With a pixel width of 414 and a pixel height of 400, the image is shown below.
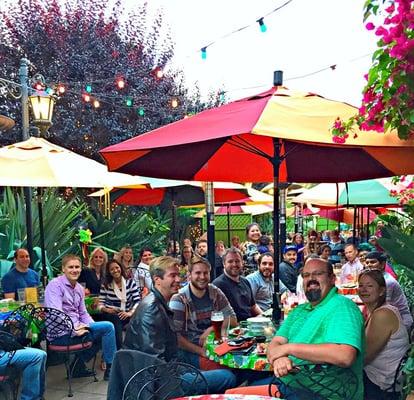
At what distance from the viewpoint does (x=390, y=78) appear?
95.5 inches

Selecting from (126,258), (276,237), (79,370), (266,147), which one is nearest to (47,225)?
(126,258)

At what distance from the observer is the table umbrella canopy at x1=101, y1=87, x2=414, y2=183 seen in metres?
2.91

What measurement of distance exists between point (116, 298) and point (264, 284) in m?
1.80

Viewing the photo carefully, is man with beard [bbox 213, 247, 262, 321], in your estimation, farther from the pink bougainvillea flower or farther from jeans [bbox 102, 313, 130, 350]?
the pink bougainvillea flower

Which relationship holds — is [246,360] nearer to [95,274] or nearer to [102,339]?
[102,339]

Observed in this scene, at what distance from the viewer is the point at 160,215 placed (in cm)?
1644

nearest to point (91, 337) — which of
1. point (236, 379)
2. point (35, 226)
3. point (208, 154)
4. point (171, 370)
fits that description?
point (236, 379)

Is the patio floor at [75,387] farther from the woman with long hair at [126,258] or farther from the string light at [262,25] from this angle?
the string light at [262,25]

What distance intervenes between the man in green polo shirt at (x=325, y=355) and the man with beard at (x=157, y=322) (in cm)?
66

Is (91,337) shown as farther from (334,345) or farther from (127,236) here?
(127,236)

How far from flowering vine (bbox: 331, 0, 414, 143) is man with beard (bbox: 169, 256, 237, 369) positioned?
1954mm

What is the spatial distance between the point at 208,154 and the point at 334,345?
279 centimetres

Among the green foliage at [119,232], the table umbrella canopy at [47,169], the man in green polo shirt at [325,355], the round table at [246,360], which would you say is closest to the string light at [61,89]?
the green foliage at [119,232]

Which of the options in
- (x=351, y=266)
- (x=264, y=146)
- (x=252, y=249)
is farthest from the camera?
(x=252, y=249)
